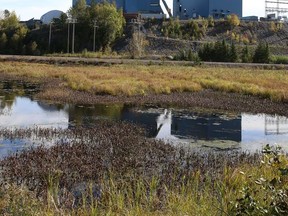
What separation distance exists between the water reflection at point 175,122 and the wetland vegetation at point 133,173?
1.22 meters

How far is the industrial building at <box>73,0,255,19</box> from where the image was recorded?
322 feet

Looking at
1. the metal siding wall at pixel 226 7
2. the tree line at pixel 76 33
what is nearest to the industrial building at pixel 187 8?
the metal siding wall at pixel 226 7

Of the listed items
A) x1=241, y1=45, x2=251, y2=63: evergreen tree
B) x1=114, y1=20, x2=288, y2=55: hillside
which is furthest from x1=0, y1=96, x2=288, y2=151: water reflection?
x1=114, y1=20, x2=288, y2=55: hillside

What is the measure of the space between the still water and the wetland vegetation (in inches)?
39.4

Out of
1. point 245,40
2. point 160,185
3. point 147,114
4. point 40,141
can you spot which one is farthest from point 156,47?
point 160,185

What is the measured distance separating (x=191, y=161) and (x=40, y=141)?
15.9 feet

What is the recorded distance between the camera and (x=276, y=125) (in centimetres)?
1877

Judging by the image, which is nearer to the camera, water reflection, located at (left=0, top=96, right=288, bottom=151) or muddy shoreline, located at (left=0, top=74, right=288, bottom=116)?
water reflection, located at (left=0, top=96, right=288, bottom=151)

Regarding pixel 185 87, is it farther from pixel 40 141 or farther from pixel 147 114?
pixel 40 141

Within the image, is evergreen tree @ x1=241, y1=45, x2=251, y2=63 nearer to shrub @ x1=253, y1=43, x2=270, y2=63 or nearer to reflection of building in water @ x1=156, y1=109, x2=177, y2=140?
shrub @ x1=253, y1=43, x2=270, y2=63

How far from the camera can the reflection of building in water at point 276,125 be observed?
687 inches

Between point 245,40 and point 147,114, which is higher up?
point 245,40

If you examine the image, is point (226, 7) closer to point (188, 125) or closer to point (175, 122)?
A: point (175, 122)

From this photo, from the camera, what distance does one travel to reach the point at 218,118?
20375mm
